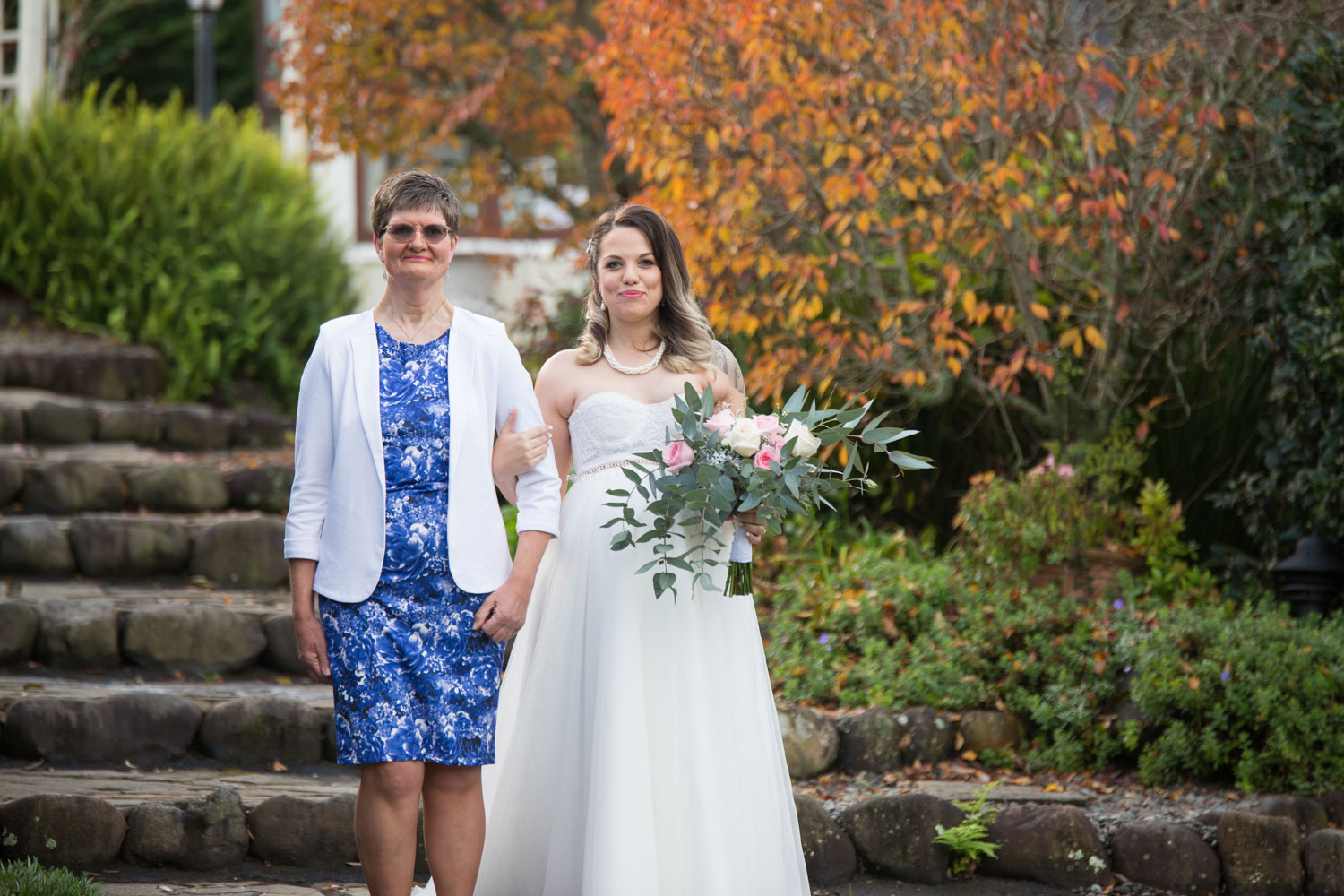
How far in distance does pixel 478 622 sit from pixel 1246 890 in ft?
8.67

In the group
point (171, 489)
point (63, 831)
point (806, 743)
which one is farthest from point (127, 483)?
point (806, 743)

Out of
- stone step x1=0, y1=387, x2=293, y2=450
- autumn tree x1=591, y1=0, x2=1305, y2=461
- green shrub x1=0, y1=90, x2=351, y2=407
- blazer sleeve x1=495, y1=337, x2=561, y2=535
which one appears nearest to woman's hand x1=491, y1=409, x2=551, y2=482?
blazer sleeve x1=495, y1=337, x2=561, y2=535

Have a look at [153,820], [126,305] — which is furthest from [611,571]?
[126,305]

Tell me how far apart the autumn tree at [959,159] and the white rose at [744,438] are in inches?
95.6

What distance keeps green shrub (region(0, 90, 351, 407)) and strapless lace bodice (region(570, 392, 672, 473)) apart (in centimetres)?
595

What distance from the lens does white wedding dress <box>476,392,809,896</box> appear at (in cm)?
330

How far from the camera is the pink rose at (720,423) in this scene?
131 inches

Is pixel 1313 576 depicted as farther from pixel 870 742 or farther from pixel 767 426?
pixel 767 426

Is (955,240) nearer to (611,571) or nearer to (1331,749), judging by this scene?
(1331,749)

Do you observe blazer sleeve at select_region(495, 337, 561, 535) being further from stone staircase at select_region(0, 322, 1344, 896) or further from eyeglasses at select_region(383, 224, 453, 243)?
stone staircase at select_region(0, 322, 1344, 896)

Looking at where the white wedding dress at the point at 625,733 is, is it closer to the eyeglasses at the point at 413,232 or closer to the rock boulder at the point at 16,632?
the eyeglasses at the point at 413,232

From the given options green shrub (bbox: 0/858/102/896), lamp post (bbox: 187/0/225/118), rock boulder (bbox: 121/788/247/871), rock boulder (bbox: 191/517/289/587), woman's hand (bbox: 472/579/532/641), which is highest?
lamp post (bbox: 187/0/225/118)

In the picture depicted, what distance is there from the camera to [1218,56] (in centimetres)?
613

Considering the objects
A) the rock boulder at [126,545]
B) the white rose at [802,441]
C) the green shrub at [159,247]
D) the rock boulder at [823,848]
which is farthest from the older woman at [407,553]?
the green shrub at [159,247]
